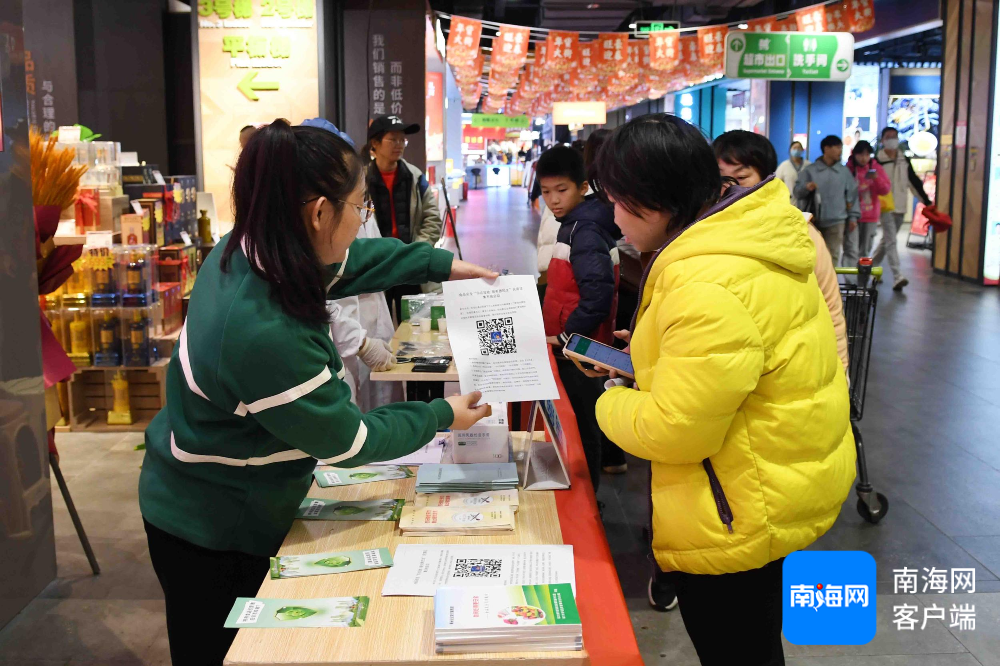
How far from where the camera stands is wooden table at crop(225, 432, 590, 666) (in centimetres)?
138

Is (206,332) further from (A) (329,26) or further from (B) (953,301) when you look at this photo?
(B) (953,301)

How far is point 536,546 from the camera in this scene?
1744mm

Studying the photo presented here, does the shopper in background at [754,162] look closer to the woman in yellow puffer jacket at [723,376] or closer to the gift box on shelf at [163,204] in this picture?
the woman in yellow puffer jacket at [723,376]

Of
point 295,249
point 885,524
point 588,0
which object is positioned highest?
point 588,0

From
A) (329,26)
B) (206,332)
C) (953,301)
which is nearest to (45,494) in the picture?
(206,332)

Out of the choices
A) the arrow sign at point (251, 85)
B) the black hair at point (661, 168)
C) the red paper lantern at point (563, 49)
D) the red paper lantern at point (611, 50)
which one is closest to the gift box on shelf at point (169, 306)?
the arrow sign at point (251, 85)

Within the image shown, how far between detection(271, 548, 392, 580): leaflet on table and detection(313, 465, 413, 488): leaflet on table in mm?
370

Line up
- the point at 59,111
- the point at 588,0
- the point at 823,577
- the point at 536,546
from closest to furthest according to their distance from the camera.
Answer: the point at 536,546 < the point at 823,577 < the point at 59,111 < the point at 588,0

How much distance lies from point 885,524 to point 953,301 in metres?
6.52

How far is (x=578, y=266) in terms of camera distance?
3.52 meters

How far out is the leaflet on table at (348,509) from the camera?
74.5 inches

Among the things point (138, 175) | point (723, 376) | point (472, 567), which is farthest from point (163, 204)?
point (723, 376)

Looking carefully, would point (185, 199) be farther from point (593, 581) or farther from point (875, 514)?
point (593, 581)

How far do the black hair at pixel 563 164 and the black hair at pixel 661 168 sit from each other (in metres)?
1.95
